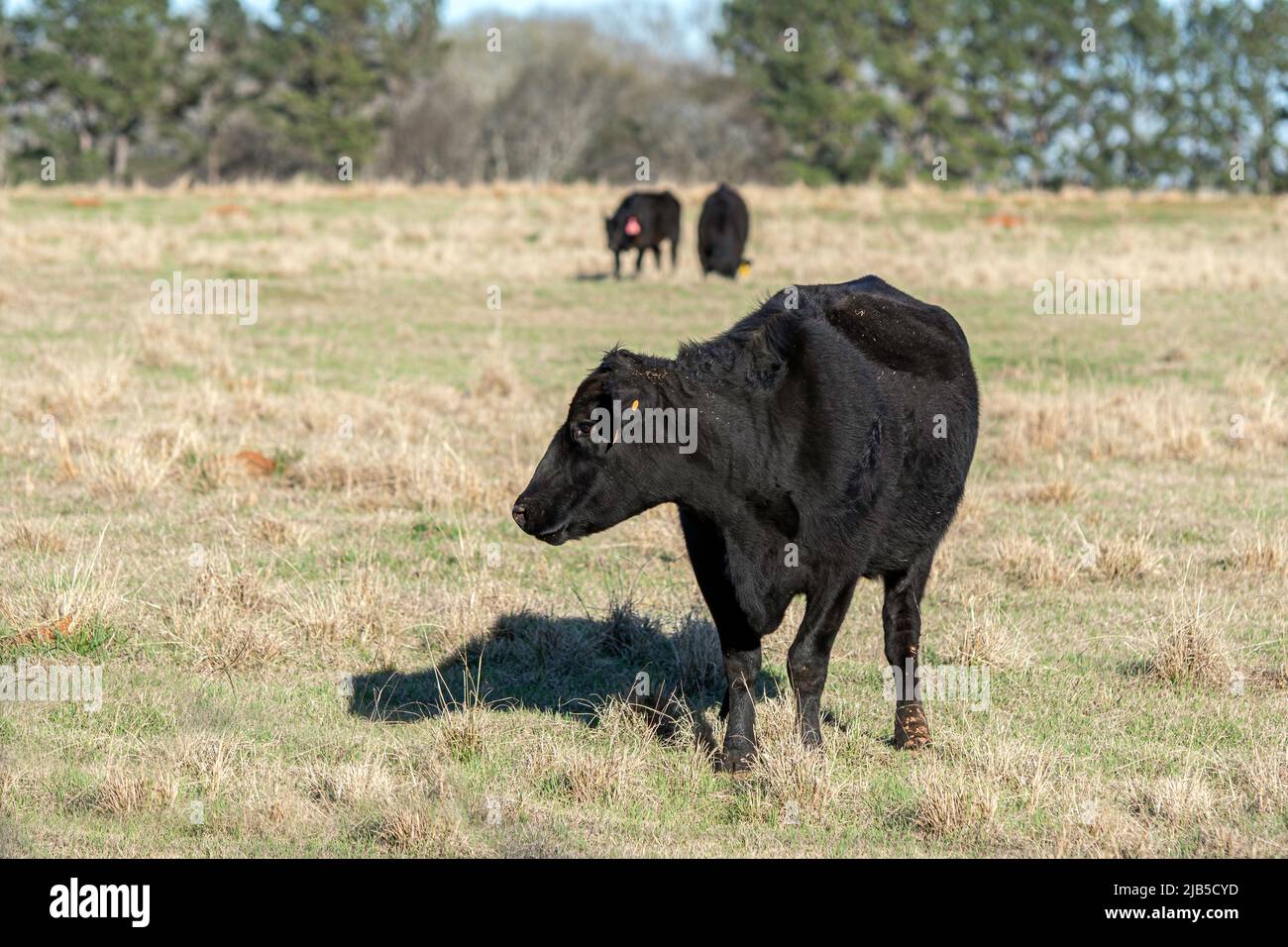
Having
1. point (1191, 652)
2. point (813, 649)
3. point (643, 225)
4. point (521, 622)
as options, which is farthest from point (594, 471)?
point (643, 225)

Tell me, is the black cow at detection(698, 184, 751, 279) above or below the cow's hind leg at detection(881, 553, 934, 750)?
above

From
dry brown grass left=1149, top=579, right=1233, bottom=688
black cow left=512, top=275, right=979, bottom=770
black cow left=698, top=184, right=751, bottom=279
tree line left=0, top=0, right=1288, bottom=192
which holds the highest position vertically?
tree line left=0, top=0, right=1288, bottom=192

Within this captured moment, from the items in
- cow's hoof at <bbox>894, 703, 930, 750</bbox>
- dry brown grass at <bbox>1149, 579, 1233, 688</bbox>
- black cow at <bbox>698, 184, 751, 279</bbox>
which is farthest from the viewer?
black cow at <bbox>698, 184, 751, 279</bbox>

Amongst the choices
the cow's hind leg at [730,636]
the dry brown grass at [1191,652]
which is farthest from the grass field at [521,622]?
the cow's hind leg at [730,636]

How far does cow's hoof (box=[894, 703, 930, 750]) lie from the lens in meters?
6.01

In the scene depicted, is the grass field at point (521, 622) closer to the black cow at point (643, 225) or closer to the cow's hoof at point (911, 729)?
the cow's hoof at point (911, 729)

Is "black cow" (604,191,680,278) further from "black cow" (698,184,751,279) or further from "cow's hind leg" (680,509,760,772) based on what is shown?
"cow's hind leg" (680,509,760,772)

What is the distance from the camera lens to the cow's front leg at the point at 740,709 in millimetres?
5711

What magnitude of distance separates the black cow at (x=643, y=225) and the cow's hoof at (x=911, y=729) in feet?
57.9

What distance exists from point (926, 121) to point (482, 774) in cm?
4675

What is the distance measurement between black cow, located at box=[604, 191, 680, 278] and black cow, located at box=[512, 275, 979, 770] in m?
17.6

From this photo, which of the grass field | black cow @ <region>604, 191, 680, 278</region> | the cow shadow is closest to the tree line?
black cow @ <region>604, 191, 680, 278</region>

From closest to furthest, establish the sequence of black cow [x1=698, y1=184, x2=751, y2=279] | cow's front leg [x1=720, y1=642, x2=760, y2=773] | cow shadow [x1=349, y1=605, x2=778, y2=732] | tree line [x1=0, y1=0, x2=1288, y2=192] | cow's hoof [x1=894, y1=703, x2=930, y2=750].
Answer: cow's front leg [x1=720, y1=642, x2=760, y2=773] → cow's hoof [x1=894, y1=703, x2=930, y2=750] → cow shadow [x1=349, y1=605, x2=778, y2=732] → black cow [x1=698, y1=184, x2=751, y2=279] → tree line [x1=0, y1=0, x2=1288, y2=192]

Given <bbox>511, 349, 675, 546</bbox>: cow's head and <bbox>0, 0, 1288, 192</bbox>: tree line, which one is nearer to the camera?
<bbox>511, 349, 675, 546</bbox>: cow's head
